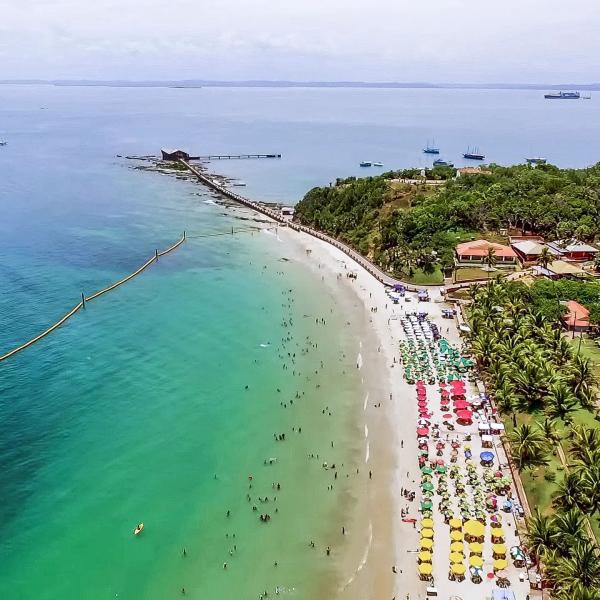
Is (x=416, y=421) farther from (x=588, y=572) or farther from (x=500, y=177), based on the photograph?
(x=500, y=177)

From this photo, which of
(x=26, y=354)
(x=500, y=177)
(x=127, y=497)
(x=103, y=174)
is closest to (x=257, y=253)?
(x=26, y=354)

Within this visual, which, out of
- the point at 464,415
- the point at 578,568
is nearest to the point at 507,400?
the point at 464,415

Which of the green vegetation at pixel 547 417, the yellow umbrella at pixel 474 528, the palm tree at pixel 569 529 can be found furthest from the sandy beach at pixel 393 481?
the palm tree at pixel 569 529

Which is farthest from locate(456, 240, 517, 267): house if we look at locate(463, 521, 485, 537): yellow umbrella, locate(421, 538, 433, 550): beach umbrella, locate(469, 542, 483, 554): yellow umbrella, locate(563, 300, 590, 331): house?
locate(421, 538, 433, 550): beach umbrella

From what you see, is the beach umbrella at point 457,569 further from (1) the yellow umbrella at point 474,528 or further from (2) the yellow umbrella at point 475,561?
(1) the yellow umbrella at point 474,528

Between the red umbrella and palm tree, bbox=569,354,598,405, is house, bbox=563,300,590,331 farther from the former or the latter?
the red umbrella
